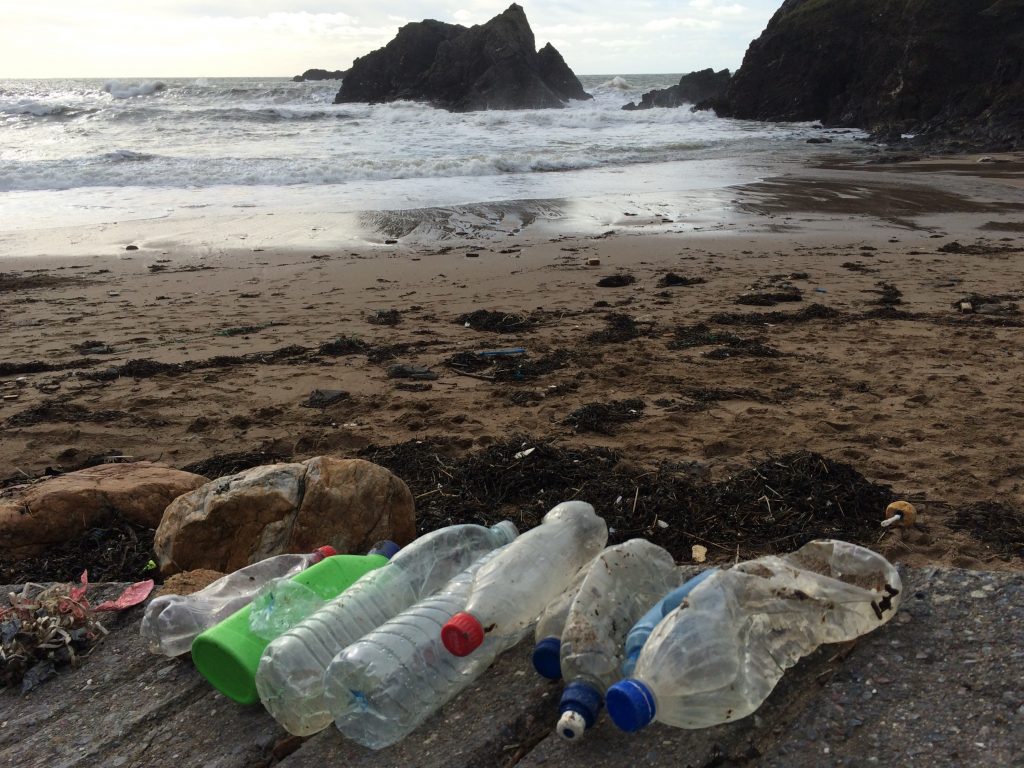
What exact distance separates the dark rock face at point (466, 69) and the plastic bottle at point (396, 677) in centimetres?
4478

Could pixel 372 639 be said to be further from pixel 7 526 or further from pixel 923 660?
pixel 7 526

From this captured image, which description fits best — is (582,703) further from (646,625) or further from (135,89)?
(135,89)

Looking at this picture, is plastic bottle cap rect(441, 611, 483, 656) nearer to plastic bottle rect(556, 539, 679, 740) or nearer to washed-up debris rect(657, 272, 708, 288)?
plastic bottle rect(556, 539, 679, 740)

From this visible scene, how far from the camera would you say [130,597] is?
2.31 metres

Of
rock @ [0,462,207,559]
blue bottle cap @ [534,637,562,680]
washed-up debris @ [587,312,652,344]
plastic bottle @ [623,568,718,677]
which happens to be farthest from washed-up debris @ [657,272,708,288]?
blue bottle cap @ [534,637,562,680]

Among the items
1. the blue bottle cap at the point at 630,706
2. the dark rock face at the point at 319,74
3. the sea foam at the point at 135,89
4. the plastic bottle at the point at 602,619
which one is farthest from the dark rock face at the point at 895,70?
the dark rock face at the point at 319,74

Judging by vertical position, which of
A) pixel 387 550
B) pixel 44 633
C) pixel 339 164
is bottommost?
pixel 44 633

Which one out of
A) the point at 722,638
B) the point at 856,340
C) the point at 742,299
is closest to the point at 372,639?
the point at 722,638

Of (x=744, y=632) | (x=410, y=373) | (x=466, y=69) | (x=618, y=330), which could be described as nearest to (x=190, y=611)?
(x=744, y=632)

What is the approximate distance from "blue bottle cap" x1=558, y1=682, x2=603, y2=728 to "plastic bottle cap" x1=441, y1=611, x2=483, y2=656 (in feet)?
0.77

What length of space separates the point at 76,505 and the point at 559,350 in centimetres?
320

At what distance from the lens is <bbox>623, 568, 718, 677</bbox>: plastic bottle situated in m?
1.64

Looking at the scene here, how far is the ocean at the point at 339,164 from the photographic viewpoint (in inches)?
493

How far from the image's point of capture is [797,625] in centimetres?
173
